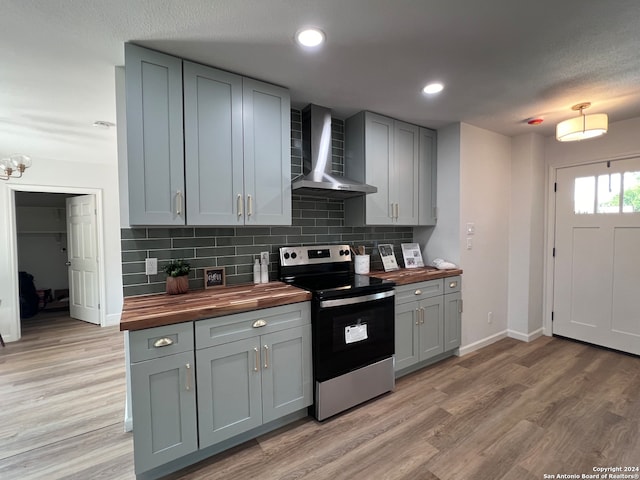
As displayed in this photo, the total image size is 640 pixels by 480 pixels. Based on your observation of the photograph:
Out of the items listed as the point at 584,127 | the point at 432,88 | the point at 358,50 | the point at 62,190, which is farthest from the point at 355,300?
the point at 62,190

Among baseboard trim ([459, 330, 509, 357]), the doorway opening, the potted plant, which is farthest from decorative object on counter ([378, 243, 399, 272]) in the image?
the doorway opening

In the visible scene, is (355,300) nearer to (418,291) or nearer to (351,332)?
(351,332)

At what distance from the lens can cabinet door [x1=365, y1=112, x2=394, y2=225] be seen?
2.69 metres

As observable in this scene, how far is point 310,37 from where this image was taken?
1.58m

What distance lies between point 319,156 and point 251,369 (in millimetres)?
1737

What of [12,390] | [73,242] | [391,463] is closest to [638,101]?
[391,463]

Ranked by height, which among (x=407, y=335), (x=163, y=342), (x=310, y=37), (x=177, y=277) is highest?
(x=310, y=37)

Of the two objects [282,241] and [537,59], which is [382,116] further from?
[282,241]

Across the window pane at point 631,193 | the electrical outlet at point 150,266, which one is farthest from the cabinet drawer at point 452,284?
the electrical outlet at point 150,266

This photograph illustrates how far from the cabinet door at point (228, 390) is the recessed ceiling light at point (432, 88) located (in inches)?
86.4

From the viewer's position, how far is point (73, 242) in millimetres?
4625

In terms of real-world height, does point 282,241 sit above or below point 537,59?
below

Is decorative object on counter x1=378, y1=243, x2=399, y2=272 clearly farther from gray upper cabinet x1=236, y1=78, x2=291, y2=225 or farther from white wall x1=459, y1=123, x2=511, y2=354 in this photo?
gray upper cabinet x1=236, y1=78, x2=291, y2=225

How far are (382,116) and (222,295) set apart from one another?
7.10 feet
